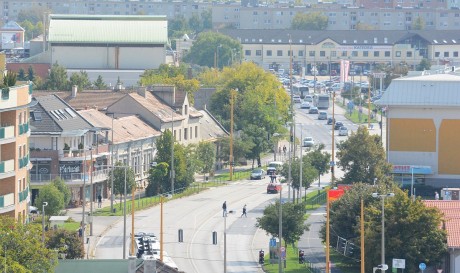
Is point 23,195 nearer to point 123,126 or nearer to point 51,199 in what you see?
point 51,199

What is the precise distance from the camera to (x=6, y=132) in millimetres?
63188

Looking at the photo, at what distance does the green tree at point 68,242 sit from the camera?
68.8m

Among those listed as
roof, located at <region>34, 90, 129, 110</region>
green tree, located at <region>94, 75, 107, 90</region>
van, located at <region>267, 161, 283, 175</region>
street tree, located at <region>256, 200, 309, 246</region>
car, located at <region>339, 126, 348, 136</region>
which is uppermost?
green tree, located at <region>94, 75, 107, 90</region>

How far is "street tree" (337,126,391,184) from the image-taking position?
93438mm

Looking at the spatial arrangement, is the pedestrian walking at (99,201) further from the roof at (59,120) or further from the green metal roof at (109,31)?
the green metal roof at (109,31)

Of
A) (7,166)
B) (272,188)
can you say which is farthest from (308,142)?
(7,166)

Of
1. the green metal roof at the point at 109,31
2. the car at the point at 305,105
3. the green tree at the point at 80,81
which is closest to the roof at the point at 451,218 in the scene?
the green tree at the point at 80,81

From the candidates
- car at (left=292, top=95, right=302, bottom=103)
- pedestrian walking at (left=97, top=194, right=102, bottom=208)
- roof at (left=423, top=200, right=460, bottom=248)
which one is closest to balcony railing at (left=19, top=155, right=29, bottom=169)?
roof at (left=423, top=200, right=460, bottom=248)

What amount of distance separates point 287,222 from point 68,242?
10.6 meters

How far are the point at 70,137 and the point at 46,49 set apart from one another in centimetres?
7899

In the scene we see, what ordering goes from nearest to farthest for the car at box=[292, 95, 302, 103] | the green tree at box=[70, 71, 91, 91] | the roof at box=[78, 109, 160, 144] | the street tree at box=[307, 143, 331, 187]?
the roof at box=[78, 109, 160, 144] → the street tree at box=[307, 143, 331, 187] → the green tree at box=[70, 71, 91, 91] → the car at box=[292, 95, 302, 103]

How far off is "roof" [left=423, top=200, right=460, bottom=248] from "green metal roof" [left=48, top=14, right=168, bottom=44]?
84341 mm

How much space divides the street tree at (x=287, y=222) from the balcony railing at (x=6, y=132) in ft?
51.9

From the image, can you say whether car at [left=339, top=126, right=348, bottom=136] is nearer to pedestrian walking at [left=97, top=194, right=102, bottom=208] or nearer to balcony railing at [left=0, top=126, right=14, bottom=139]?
pedestrian walking at [left=97, top=194, right=102, bottom=208]
